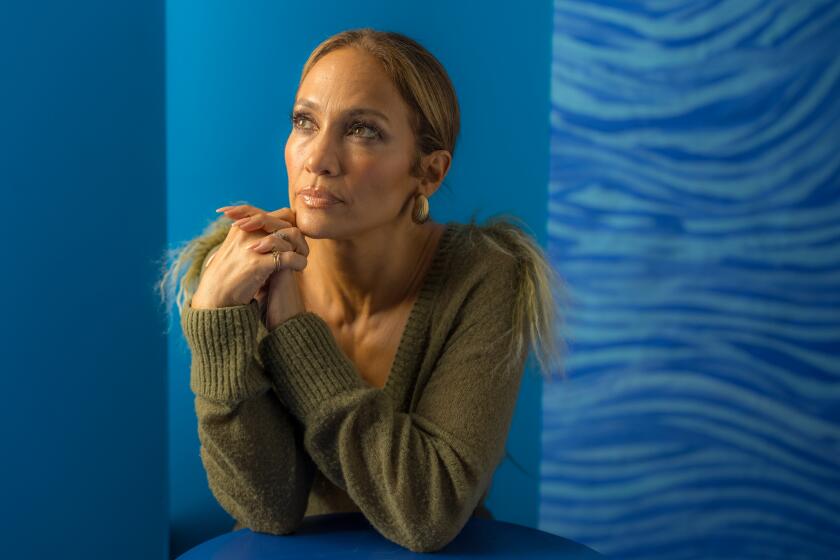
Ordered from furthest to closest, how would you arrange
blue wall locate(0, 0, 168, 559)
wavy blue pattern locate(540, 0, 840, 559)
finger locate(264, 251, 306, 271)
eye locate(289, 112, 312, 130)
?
wavy blue pattern locate(540, 0, 840, 559) < eye locate(289, 112, 312, 130) < finger locate(264, 251, 306, 271) < blue wall locate(0, 0, 168, 559)

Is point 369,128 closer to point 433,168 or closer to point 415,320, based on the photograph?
point 433,168

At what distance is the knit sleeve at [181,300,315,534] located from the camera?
54.4 inches

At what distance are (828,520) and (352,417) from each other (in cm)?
179

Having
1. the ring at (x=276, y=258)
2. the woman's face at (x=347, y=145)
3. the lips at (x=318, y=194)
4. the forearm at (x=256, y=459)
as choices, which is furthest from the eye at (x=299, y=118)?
the forearm at (x=256, y=459)

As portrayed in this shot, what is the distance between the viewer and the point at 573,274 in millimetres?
2445

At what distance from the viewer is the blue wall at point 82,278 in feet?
4.33

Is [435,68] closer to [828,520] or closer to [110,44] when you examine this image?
[110,44]

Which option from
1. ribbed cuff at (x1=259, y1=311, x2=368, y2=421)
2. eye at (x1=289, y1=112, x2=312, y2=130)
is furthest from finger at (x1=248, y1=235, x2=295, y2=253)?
eye at (x1=289, y1=112, x2=312, y2=130)

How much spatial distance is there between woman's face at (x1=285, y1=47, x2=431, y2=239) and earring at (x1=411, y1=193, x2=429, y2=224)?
8 cm

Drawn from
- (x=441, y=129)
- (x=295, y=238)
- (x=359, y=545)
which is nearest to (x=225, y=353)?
(x=295, y=238)

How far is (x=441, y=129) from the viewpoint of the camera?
164 cm

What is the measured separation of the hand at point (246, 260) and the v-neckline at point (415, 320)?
0.25 m

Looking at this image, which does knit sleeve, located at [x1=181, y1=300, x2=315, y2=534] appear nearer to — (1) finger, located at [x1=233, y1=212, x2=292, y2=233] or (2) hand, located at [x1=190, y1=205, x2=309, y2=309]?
(2) hand, located at [x1=190, y1=205, x2=309, y2=309]

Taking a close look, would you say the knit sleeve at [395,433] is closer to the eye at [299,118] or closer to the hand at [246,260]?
the hand at [246,260]
